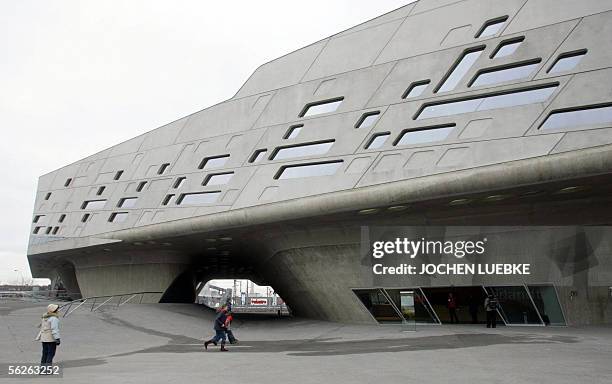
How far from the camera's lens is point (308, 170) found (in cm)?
2355

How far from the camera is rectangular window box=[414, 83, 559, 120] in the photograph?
61.8ft

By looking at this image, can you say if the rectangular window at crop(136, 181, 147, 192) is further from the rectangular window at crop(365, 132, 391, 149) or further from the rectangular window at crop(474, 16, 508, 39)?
the rectangular window at crop(474, 16, 508, 39)

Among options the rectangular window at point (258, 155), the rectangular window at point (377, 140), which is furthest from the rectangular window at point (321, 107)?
the rectangular window at point (377, 140)

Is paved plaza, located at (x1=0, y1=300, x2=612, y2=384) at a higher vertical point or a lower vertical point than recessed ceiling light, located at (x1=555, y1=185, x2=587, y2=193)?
lower

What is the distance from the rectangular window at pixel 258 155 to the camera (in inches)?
1017

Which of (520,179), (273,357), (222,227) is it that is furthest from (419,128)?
(273,357)

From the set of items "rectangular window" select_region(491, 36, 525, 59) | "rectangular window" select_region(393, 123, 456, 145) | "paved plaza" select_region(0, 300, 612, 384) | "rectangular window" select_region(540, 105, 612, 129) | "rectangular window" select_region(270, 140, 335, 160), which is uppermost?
"rectangular window" select_region(491, 36, 525, 59)

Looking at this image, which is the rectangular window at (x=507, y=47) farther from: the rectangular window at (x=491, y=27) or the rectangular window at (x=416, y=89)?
the rectangular window at (x=416, y=89)

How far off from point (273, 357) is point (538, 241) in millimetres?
12268

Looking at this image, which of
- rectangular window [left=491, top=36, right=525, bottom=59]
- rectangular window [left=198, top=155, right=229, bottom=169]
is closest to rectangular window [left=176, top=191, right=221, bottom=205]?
rectangular window [left=198, top=155, right=229, bottom=169]

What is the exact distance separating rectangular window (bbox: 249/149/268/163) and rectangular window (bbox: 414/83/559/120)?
26.0 ft

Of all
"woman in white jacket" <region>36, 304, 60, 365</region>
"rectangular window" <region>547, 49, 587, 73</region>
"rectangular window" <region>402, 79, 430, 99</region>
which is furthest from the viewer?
"rectangular window" <region>402, 79, 430, 99</region>

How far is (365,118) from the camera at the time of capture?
23000mm

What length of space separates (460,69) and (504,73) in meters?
1.79
